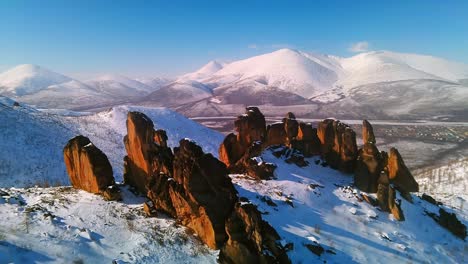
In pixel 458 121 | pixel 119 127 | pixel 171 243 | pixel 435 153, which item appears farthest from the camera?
pixel 458 121

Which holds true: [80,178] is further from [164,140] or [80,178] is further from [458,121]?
[458,121]

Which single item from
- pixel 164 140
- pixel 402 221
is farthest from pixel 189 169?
pixel 402 221

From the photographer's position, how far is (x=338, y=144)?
35594 millimetres

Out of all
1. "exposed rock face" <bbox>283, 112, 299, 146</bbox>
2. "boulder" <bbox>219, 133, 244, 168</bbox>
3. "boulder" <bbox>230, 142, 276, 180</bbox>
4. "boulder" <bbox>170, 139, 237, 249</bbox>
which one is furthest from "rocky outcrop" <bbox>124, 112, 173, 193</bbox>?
"exposed rock face" <bbox>283, 112, 299, 146</bbox>

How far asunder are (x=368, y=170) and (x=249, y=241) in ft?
62.2

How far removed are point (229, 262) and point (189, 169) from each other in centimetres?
653

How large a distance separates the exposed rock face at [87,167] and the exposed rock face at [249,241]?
10.9 m

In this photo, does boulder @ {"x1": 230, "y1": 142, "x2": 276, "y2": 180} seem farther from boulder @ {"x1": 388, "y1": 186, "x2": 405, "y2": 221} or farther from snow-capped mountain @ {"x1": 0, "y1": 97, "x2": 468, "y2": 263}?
boulder @ {"x1": 388, "y1": 186, "x2": 405, "y2": 221}

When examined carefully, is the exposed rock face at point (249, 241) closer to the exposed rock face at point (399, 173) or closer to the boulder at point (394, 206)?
the boulder at point (394, 206)

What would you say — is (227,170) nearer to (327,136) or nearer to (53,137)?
(327,136)

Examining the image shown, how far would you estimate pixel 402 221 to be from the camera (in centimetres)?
2528

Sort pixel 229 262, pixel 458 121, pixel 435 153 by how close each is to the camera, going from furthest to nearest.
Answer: pixel 458 121 < pixel 435 153 < pixel 229 262

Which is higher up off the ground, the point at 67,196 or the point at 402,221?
the point at 67,196

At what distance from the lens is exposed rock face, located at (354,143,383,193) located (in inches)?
1169
